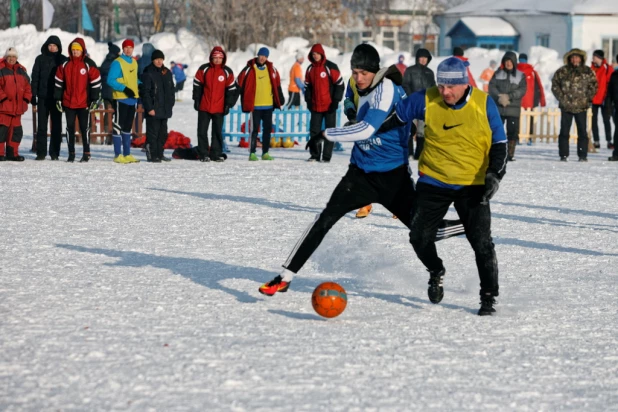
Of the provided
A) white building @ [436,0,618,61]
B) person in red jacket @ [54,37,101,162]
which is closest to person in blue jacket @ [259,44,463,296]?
person in red jacket @ [54,37,101,162]

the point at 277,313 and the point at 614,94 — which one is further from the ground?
the point at 614,94

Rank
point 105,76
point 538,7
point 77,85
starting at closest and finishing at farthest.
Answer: point 77,85, point 105,76, point 538,7

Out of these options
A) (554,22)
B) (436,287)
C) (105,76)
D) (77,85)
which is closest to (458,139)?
(436,287)

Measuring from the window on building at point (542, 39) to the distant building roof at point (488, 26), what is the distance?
1883 mm

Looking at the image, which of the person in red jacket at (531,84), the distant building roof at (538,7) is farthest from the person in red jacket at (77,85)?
the distant building roof at (538,7)

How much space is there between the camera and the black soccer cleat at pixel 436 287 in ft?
24.3

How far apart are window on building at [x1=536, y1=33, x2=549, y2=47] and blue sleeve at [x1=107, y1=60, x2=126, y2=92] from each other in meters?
43.4

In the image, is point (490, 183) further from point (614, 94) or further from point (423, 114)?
point (614, 94)

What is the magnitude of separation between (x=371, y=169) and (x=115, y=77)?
33.1 feet

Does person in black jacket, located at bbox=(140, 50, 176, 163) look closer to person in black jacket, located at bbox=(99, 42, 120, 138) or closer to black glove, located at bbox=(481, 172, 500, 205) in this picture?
person in black jacket, located at bbox=(99, 42, 120, 138)

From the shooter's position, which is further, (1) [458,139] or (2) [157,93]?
(2) [157,93]

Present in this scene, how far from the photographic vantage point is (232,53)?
53.4m

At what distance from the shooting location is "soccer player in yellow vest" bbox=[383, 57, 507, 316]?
6859 millimetres

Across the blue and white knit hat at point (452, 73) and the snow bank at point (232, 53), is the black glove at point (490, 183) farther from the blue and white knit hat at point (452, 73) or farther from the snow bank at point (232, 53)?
the snow bank at point (232, 53)
